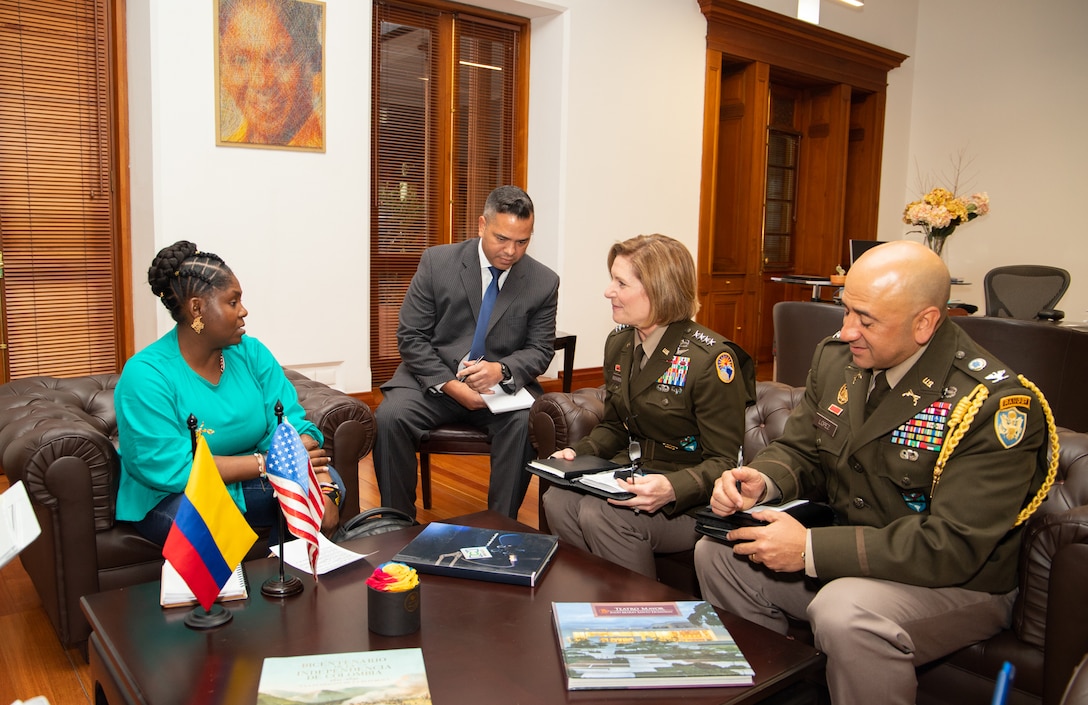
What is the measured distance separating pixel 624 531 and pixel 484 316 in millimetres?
1384

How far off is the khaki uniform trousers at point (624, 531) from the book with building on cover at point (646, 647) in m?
0.56

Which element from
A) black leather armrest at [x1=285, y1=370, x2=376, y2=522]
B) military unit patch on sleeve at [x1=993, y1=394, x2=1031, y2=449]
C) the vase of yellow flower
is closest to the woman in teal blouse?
black leather armrest at [x1=285, y1=370, x2=376, y2=522]

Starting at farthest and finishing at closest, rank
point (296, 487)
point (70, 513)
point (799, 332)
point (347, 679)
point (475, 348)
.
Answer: point (799, 332), point (475, 348), point (70, 513), point (296, 487), point (347, 679)

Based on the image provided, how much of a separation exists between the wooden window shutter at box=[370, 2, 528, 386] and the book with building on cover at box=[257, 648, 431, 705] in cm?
411

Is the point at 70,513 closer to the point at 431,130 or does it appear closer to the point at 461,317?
the point at 461,317

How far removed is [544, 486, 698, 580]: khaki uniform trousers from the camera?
7.57 feet

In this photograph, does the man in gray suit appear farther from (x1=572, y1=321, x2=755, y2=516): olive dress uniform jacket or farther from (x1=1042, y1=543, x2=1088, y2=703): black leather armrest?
(x1=1042, y1=543, x2=1088, y2=703): black leather armrest

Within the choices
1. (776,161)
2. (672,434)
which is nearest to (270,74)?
(672,434)

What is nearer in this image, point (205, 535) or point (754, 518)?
point (205, 535)

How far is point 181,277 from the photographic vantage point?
2.35 meters

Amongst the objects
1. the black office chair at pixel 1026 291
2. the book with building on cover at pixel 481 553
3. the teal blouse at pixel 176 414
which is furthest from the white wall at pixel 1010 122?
the teal blouse at pixel 176 414

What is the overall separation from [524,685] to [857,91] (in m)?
8.26

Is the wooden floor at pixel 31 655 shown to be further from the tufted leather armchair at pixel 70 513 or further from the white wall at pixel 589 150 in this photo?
the white wall at pixel 589 150

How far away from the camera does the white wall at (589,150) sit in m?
4.30
